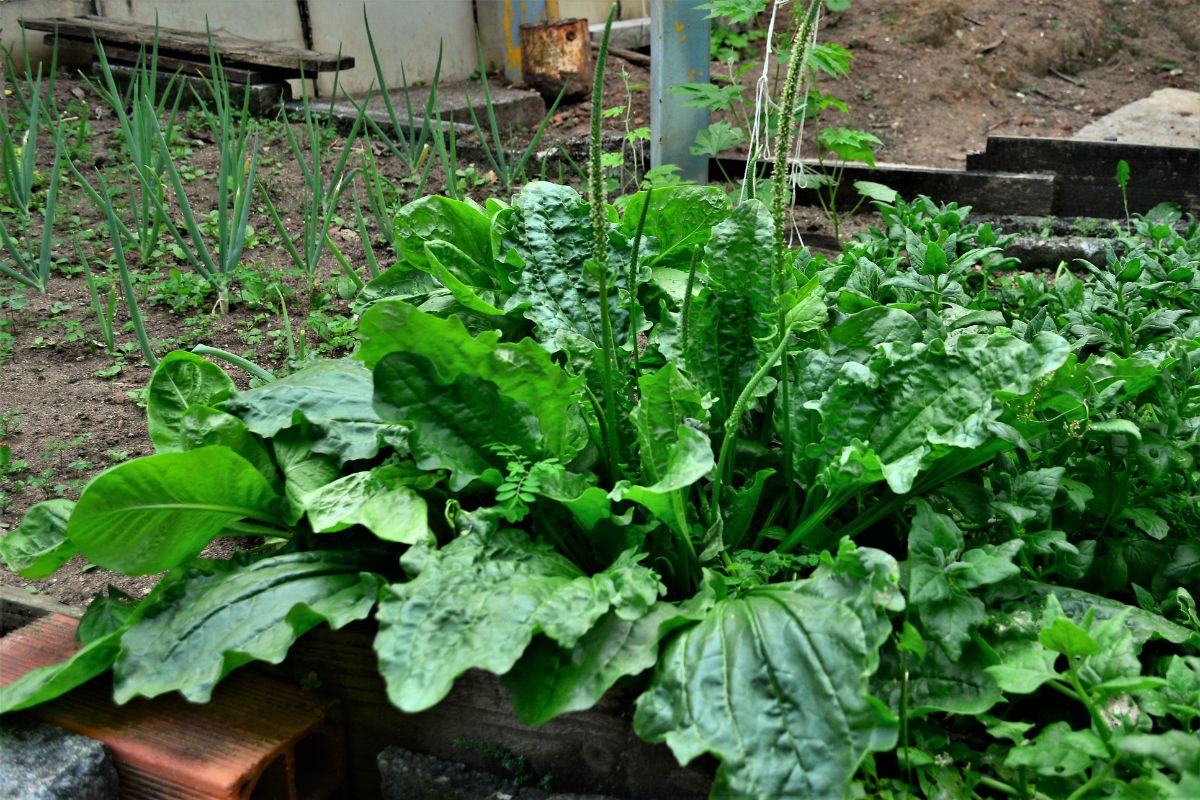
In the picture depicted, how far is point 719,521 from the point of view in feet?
5.54

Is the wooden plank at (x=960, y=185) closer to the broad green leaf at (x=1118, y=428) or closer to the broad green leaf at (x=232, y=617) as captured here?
the broad green leaf at (x=1118, y=428)

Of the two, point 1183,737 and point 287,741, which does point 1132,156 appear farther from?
point 287,741

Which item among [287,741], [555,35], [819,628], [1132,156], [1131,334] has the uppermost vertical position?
[555,35]

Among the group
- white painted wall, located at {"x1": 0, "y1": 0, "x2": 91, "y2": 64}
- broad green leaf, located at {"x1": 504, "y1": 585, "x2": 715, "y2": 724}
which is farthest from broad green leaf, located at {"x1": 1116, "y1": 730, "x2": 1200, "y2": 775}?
white painted wall, located at {"x1": 0, "y1": 0, "x2": 91, "y2": 64}

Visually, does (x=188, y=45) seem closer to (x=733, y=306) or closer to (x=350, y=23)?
(x=350, y=23)

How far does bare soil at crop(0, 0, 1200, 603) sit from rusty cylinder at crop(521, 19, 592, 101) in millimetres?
191

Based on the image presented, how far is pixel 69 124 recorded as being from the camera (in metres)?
4.25

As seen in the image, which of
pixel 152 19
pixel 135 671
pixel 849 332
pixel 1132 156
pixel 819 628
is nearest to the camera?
pixel 819 628

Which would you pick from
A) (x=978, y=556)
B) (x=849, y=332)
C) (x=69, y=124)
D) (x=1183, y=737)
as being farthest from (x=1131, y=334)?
(x=69, y=124)

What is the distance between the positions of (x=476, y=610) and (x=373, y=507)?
274 mm

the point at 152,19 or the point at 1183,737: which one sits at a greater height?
the point at 152,19

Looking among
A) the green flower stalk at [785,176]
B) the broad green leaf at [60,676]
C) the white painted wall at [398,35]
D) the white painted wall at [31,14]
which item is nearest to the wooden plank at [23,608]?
the broad green leaf at [60,676]

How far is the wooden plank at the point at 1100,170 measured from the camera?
4016 mm

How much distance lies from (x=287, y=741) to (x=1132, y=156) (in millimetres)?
3841
